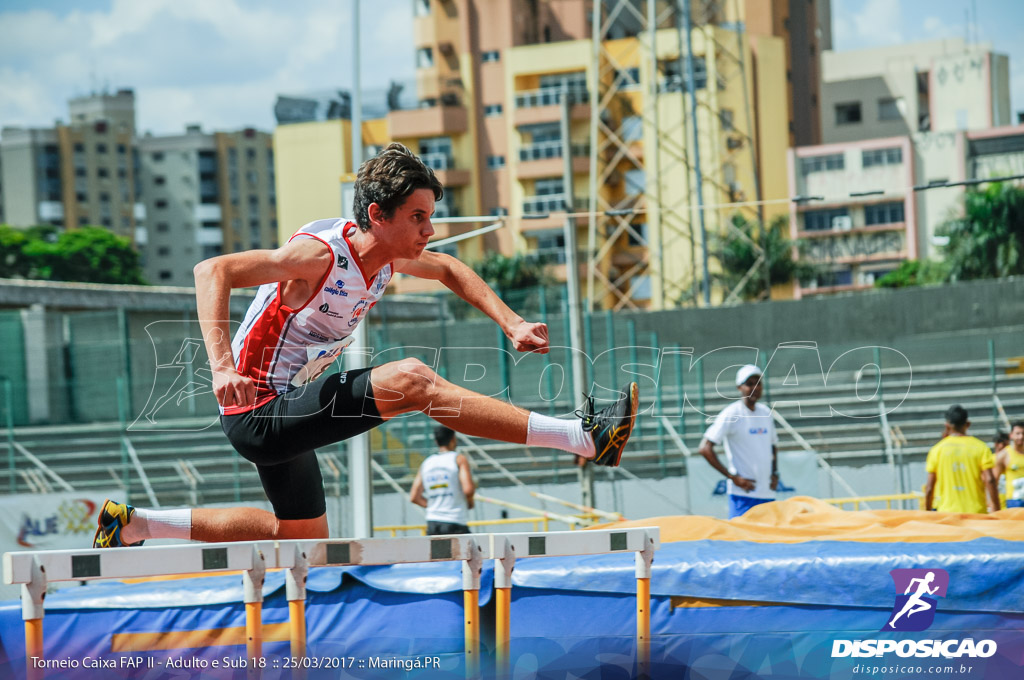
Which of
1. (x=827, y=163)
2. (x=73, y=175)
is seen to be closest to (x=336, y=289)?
(x=827, y=163)

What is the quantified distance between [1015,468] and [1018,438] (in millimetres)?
250

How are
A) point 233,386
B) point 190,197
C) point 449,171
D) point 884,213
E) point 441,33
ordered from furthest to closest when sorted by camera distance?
point 190,197 → point 441,33 → point 449,171 → point 884,213 → point 233,386

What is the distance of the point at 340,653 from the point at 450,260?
2.33m

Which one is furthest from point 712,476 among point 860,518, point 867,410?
point 860,518

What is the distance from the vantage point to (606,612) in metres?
5.70

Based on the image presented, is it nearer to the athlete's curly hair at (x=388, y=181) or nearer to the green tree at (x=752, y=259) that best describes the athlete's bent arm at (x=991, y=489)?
the athlete's curly hair at (x=388, y=181)

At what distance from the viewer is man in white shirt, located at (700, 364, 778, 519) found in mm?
8359

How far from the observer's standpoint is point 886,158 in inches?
2160

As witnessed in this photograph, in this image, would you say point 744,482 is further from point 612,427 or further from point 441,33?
point 441,33

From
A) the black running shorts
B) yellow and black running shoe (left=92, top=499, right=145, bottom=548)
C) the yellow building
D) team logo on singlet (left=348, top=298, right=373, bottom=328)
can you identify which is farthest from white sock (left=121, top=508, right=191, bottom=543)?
the yellow building

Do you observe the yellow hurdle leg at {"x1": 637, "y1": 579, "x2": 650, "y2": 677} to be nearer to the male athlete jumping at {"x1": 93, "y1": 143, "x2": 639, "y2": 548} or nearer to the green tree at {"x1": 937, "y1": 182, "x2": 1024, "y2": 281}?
the male athlete jumping at {"x1": 93, "y1": 143, "x2": 639, "y2": 548}

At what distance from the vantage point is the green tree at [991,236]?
42281mm

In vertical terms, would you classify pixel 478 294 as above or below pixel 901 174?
below

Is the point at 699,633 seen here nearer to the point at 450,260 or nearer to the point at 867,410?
the point at 450,260
